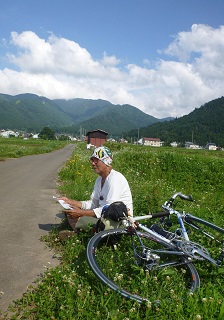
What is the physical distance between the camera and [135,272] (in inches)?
167

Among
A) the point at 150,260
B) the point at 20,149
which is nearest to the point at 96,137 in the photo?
the point at 20,149

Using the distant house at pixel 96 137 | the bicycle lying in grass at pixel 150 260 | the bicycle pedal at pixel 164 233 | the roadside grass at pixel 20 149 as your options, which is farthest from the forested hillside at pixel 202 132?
the bicycle lying in grass at pixel 150 260

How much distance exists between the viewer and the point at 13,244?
5734 millimetres

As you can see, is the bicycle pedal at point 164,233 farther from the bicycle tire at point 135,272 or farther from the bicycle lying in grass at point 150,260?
the bicycle tire at point 135,272

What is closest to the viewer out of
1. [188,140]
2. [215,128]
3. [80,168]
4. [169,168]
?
[80,168]

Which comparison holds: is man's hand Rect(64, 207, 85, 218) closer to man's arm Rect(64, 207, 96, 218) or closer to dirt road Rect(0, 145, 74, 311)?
Answer: man's arm Rect(64, 207, 96, 218)

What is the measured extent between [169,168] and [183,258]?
15.2m

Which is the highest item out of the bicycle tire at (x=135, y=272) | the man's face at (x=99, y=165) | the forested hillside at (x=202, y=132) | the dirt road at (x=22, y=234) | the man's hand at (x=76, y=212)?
the forested hillside at (x=202, y=132)

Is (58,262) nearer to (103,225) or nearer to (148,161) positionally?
(103,225)

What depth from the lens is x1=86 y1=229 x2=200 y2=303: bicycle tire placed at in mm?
3734

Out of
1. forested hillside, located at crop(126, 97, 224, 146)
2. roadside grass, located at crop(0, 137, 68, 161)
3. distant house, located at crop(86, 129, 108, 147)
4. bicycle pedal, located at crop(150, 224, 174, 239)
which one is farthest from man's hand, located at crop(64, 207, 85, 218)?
forested hillside, located at crop(126, 97, 224, 146)

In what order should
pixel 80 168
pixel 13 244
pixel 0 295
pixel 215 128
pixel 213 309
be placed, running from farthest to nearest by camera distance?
pixel 215 128 < pixel 80 168 < pixel 13 244 < pixel 0 295 < pixel 213 309

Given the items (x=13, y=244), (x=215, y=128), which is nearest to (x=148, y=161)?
(x=13, y=244)

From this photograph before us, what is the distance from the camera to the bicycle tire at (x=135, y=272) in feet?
12.3
